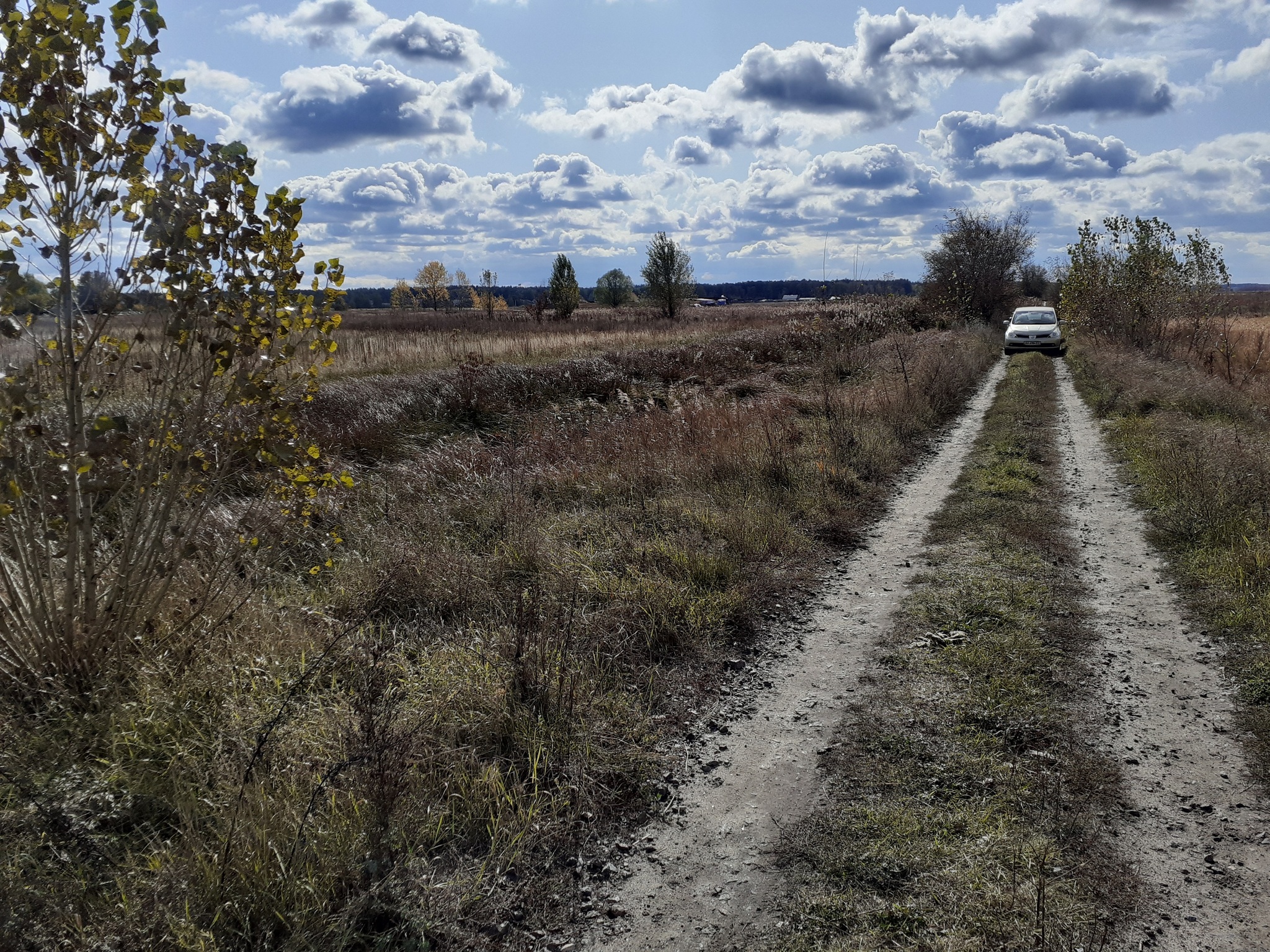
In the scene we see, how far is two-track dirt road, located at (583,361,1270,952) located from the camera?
8.89 ft

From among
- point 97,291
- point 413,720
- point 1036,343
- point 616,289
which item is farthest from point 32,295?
point 616,289

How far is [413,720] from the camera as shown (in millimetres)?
3584

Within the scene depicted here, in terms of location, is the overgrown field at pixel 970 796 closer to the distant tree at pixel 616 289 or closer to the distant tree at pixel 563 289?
the distant tree at pixel 563 289

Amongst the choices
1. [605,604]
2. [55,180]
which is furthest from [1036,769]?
[55,180]

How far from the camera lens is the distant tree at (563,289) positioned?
4981cm

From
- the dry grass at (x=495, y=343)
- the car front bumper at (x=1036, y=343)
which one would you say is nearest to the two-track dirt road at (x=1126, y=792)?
the dry grass at (x=495, y=343)

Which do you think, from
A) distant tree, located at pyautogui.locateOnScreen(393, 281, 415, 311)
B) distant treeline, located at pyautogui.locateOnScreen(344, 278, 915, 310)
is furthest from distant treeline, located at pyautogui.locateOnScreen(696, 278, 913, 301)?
distant tree, located at pyautogui.locateOnScreen(393, 281, 415, 311)

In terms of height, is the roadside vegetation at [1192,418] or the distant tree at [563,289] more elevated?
the distant tree at [563,289]

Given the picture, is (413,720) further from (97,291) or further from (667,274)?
(667,274)

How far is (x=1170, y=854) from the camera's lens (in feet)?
9.68

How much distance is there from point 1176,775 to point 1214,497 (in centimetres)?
469

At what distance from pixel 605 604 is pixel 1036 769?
266 cm

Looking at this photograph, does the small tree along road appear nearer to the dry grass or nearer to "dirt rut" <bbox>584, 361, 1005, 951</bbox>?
"dirt rut" <bbox>584, 361, 1005, 951</bbox>

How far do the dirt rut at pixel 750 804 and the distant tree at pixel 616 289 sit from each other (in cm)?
7762
